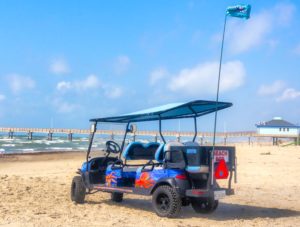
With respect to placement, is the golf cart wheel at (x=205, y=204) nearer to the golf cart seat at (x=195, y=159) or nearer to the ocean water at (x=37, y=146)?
the golf cart seat at (x=195, y=159)

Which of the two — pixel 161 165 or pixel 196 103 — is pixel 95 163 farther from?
pixel 196 103

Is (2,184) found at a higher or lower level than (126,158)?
lower

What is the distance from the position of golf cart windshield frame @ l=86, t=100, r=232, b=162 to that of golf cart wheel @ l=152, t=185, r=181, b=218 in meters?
1.48

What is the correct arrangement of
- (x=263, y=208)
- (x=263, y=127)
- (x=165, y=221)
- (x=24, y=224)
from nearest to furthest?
(x=24, y=224)
(x=165, y=221)
(x=263, y=208)
(x=263, y=127)

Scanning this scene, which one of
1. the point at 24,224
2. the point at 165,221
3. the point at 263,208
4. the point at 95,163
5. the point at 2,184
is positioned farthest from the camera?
the point at 2,184

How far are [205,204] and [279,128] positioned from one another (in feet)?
209

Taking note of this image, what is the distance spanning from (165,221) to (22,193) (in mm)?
4671

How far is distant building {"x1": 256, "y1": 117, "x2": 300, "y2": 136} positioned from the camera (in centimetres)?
7019

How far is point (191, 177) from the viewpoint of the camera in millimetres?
8633

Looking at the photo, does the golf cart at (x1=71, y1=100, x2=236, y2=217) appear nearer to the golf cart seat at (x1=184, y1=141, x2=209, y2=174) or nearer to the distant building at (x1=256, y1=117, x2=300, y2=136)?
the golf cart seat at (x1=184, y1=141, x2=209, y2=174)

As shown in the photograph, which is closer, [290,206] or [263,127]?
[290,206]

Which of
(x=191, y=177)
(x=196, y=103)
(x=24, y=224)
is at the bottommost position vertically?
(x=24, y=224)

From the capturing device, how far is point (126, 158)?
1020 cm

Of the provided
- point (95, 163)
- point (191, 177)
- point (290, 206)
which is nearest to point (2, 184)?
point (95, 163)
